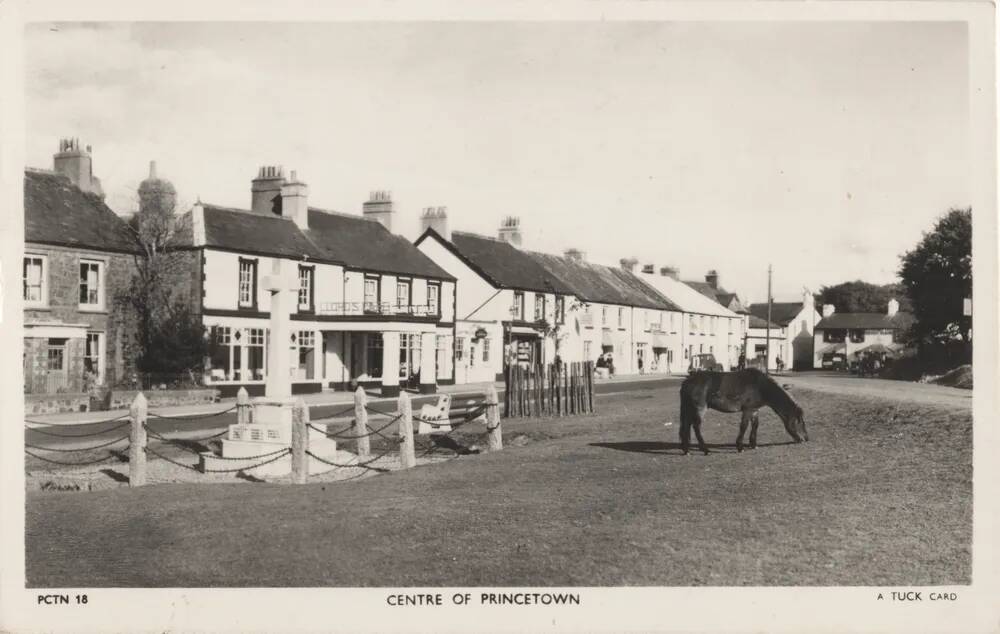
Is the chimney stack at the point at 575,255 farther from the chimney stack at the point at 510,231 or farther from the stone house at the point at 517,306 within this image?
the chimney stack at the point at 510,231

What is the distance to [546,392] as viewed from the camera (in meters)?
17.2

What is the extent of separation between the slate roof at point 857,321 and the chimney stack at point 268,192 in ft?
126

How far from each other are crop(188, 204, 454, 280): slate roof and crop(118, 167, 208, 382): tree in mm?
1195

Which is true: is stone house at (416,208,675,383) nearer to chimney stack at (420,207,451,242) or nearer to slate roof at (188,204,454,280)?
chimney stack at (420,207,451,242)

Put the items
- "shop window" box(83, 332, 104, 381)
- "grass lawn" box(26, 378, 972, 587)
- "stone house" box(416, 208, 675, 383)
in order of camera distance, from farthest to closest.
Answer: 1. "stone house" box(416, 208, 675, 383)
2. "shop window" box(83, 332, 104, 381)
3. "grass lawn" box(26, 378, 972, 587)

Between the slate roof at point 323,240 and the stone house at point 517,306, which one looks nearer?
the slate roof at point 323,240

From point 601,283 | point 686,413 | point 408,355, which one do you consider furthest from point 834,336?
point 686,413

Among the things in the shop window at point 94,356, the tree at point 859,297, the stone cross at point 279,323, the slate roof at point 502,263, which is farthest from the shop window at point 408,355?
the tree at point 859,297

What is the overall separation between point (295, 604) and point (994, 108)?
8000mm

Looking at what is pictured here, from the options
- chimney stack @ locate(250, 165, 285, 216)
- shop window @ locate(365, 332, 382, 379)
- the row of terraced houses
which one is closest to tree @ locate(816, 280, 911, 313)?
the row of terraced houses

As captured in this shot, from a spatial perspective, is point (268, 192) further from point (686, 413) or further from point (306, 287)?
point (686, 413)

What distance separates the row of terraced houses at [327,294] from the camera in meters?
20.1

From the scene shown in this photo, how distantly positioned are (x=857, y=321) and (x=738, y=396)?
4919 cm

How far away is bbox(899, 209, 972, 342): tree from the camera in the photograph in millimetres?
9758
